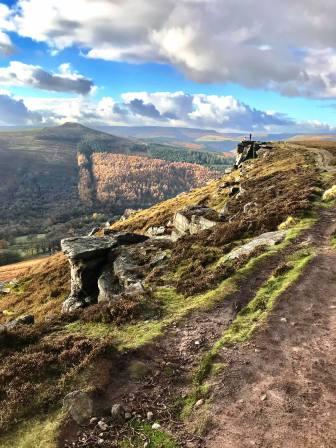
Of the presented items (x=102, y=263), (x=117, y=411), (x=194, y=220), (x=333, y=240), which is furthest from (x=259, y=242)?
(x=117, y=411)

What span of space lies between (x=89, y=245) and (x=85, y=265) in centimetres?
207

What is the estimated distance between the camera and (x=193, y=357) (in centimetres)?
1599

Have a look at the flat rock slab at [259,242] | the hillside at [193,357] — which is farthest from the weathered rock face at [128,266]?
the flat rock slab at [259,242]

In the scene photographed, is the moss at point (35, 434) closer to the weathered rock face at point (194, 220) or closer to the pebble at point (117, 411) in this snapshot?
the pebble at point (117, 411)

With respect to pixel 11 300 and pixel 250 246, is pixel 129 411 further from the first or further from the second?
pixel 11 300

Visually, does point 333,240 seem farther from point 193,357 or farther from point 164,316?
point 193,357

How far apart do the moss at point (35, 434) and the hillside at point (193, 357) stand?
0.04 m

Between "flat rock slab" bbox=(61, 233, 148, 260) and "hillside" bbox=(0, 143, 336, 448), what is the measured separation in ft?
16.8

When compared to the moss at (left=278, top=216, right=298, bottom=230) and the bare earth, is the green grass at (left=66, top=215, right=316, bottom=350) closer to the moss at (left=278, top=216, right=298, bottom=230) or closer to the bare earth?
the bare earth

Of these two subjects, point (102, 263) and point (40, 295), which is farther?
point (40, 295)

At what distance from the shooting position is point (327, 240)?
28.3 metres

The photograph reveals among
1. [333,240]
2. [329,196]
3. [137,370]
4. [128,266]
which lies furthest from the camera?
[329,196]

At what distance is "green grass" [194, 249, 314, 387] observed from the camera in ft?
50.7

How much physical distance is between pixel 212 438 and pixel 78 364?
614 cm
